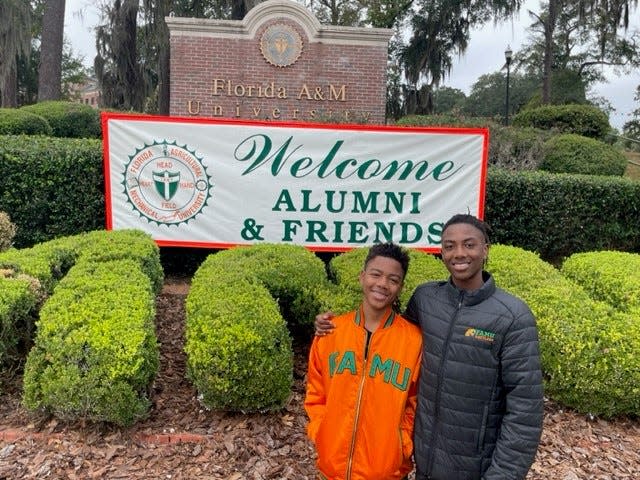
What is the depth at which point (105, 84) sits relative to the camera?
1912 cm

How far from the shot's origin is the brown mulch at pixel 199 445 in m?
2.60

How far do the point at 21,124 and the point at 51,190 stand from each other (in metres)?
5.57

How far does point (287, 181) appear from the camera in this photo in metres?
5.51

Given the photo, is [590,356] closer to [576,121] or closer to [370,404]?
[370,404]

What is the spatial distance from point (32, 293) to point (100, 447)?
4.24ft

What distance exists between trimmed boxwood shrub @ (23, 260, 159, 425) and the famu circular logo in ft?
7.62

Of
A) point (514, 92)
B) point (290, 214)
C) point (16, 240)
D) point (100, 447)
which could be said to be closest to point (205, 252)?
point (290, 214)

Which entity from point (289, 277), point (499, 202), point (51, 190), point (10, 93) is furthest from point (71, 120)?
point (10, 93)

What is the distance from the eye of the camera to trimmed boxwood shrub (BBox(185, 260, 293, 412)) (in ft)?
9.05

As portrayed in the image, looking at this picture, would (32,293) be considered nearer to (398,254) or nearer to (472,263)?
(398,254)

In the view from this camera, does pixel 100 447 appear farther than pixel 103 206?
No

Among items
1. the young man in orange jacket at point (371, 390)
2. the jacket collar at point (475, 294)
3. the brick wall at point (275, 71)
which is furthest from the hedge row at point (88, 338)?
the brick wall at point (275, 71)

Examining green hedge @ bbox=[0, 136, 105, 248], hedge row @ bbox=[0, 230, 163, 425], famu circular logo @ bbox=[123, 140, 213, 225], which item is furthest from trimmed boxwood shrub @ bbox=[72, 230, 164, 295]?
green hedge @ bbox=[0, 136, 105, 248]

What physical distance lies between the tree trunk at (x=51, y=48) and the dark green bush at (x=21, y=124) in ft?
14.8
